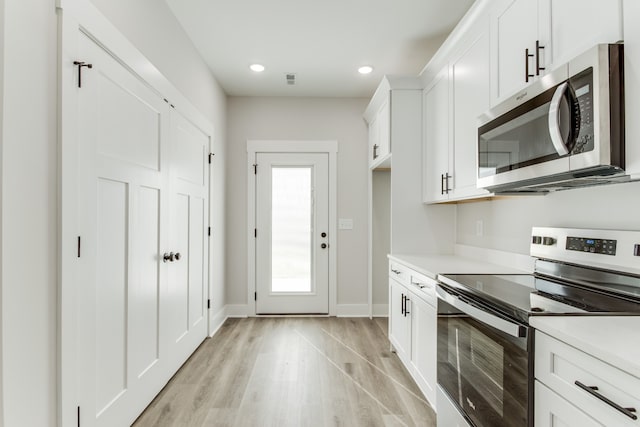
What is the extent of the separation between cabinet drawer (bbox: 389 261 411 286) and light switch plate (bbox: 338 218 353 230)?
125 cm

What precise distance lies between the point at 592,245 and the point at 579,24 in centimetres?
89

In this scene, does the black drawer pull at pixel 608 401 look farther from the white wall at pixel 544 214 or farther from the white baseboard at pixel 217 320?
the white baseboard at pixel 217 320

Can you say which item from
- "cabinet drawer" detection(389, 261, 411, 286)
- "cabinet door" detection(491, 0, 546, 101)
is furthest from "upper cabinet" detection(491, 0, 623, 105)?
"cabinet drawer" detection(389, 261, 411, 286)

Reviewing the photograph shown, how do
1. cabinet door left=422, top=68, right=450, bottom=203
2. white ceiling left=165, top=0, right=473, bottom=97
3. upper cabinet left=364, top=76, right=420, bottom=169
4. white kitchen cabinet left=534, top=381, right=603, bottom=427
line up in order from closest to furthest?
white kitchen cabinet left=534, top=381, right=603, bottom=427 → white ceiling left=165, top=0, right=473, bottom=97 → cabinet door left=422, top=68, right=450, bottom=203 → upper cabinet left=364, top=76, right=420, bottom=169

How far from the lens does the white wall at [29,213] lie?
1.17m

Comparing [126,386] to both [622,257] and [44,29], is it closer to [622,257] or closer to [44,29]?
[44,29]

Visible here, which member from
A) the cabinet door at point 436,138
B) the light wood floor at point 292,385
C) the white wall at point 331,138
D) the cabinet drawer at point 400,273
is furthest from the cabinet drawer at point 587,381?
the white wall at point 331,138

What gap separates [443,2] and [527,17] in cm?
A: 94

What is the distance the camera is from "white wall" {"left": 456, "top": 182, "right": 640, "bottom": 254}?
1.47m

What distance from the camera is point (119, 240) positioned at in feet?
6.13

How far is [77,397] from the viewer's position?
1.52m

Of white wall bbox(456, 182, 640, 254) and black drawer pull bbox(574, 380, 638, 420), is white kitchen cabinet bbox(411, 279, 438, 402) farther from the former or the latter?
black drawer pull bbox(574, 380, 638, 420)

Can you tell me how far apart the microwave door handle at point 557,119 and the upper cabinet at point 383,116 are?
1.82 metres

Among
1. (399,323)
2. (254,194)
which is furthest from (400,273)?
(254,194)
